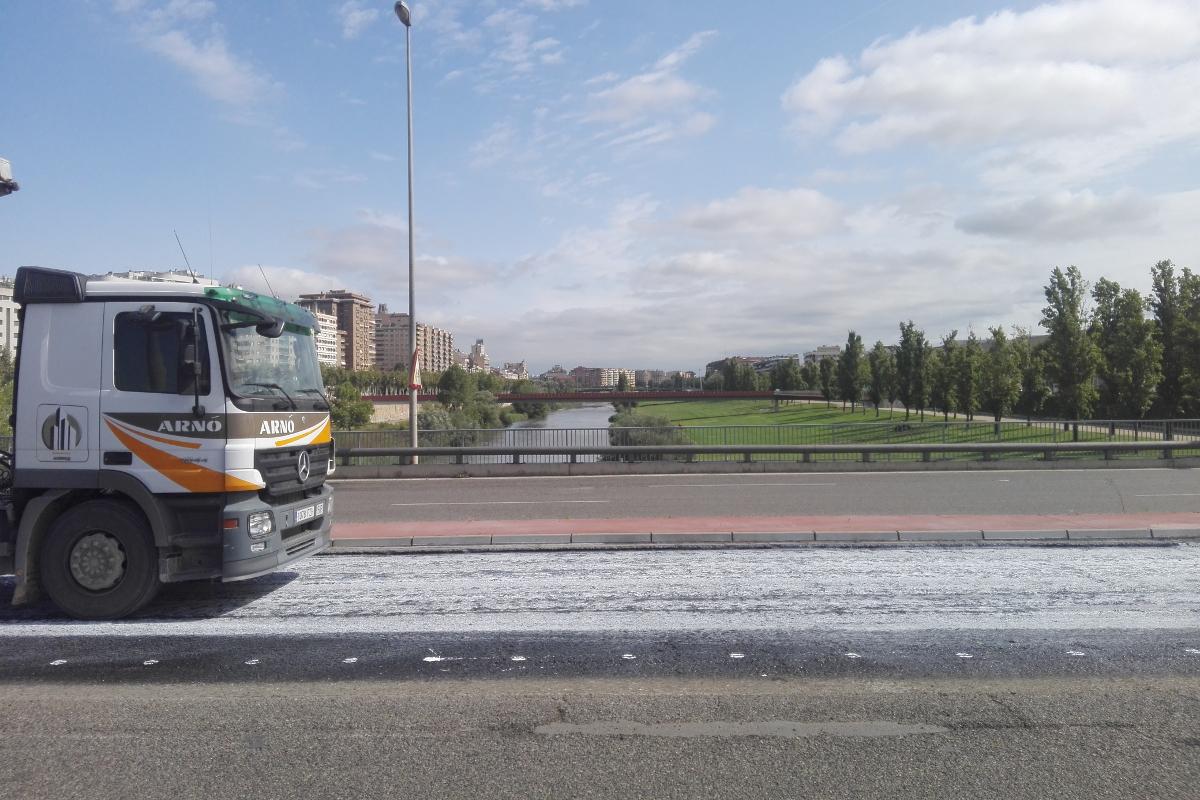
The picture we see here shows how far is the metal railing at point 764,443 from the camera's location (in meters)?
21.1

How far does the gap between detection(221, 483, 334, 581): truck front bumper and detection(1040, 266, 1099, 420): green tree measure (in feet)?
111

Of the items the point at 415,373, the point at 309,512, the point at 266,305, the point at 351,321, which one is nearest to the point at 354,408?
the point at 415,373

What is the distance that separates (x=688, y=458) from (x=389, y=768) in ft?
59.5

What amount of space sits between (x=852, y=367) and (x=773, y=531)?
59.8 m

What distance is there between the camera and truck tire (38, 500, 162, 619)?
618cm

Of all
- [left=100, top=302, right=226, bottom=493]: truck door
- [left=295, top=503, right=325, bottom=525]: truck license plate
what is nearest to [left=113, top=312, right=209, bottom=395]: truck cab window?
[left=100, top=302, right=226, bottom=493]: truck door

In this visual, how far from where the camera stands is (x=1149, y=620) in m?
6.20

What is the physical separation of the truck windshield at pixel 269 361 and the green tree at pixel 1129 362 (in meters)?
34.1

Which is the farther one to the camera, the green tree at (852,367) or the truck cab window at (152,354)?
the green tree at (852,367)

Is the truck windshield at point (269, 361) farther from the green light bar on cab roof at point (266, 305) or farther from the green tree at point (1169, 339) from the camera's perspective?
the green tree at point (1169, 339)

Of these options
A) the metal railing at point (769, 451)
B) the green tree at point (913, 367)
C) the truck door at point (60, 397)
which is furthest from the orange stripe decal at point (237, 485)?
the green tree at point (913, 367)

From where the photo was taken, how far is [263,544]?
6.30 m

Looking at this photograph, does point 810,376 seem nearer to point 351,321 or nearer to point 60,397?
point 60,397

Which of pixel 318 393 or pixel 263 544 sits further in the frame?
pixel 318 393
